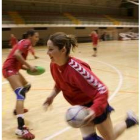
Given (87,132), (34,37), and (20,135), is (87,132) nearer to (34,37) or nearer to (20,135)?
(20,135)

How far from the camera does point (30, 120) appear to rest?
4488 mm

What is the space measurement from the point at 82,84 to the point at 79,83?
3 cm

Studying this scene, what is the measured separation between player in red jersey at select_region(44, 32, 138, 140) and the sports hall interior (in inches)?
51.7

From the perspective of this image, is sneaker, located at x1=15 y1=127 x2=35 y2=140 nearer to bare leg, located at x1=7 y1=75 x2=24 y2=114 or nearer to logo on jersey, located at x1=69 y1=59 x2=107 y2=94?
bare leg, located at x1=7 y1=75 x2=24 y2=114

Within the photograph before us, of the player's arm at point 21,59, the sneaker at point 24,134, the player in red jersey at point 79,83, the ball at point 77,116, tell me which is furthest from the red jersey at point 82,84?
the sneaker at point 24,134

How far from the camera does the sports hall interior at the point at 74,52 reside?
439cm

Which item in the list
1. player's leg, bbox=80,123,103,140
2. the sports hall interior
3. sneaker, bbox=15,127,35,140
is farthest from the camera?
the sports hall interior

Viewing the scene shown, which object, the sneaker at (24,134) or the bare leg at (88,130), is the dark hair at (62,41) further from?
the sneaker at (24,134)

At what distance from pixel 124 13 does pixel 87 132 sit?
1323 inches

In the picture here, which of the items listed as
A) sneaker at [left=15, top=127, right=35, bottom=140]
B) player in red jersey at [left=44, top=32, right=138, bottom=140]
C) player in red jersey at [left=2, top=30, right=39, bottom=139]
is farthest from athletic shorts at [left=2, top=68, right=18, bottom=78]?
player in red jersey at [left=44, top=32, right=138, bottom=140]

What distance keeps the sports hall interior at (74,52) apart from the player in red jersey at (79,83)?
4.31 ft

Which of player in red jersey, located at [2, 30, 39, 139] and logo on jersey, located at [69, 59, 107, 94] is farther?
player in red jersey, located at [2, 30, 39, 139]

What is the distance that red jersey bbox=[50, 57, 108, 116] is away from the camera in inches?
86.7

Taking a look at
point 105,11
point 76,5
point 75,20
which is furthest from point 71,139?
point 105,11
